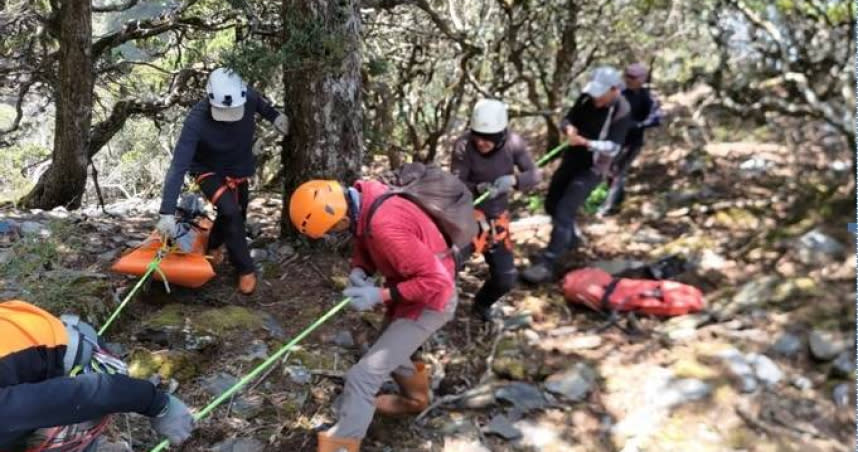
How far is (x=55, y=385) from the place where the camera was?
2244mm

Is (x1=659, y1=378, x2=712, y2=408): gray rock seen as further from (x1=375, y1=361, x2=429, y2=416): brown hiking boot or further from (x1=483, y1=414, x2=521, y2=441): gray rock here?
(x1=375, y1=361, x2=429, y2=416): brown hiking boot

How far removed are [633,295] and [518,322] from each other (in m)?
1.02

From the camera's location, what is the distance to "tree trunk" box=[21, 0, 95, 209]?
24.6 feet

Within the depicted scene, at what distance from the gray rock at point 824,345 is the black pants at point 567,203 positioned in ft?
7.14

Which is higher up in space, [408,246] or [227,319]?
[408,246]

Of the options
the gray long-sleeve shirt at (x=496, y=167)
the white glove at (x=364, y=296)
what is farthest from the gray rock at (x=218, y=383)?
the gray long-sleeve shirt at (x=496, y=167)

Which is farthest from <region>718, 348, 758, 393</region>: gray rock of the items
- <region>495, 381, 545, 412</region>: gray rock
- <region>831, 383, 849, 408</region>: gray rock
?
<region>495, 381, 545, 412</region>: gray rock

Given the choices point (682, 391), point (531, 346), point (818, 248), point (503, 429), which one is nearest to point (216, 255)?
point (531, 346)

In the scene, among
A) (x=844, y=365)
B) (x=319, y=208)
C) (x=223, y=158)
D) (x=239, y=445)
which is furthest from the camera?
(x=223, y=158)

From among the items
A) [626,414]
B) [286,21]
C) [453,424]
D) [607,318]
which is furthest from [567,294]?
[286,21]

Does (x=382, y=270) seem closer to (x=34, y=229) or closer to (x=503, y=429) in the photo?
(x=503, y=429)

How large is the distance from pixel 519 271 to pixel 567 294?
0.70m

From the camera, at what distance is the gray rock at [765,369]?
184 inches

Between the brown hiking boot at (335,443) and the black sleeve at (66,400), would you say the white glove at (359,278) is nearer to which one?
the brown hiking boot at (335,443)
